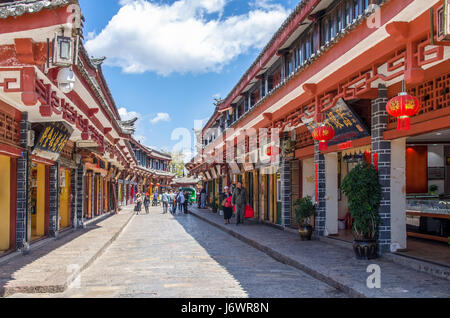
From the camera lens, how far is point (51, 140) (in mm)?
11391

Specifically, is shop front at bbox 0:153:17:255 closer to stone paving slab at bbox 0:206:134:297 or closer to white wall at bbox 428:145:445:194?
stone paving slab at bbox 0:206:134:297

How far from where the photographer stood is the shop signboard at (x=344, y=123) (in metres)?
9.83

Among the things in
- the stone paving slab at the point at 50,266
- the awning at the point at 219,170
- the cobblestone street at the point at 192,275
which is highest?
the awning at the point at 219,170

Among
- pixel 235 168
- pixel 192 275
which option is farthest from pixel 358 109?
pixel 235 168

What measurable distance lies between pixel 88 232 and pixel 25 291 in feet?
28.3

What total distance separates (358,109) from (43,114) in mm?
6478

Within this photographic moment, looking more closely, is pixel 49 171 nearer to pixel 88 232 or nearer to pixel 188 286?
pixel 88 232

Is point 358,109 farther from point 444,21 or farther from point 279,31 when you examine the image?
point 444,21

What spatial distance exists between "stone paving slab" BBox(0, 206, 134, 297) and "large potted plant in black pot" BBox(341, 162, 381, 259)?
16.2 feet

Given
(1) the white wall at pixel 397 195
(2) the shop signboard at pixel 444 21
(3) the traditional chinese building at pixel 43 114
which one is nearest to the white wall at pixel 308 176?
(1) the white wall at pixel 397 195

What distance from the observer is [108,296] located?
644 cm

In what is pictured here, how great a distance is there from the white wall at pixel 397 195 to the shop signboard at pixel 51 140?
7430 mm

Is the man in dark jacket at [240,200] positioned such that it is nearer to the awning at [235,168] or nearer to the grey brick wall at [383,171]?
the awning at [235,168]
